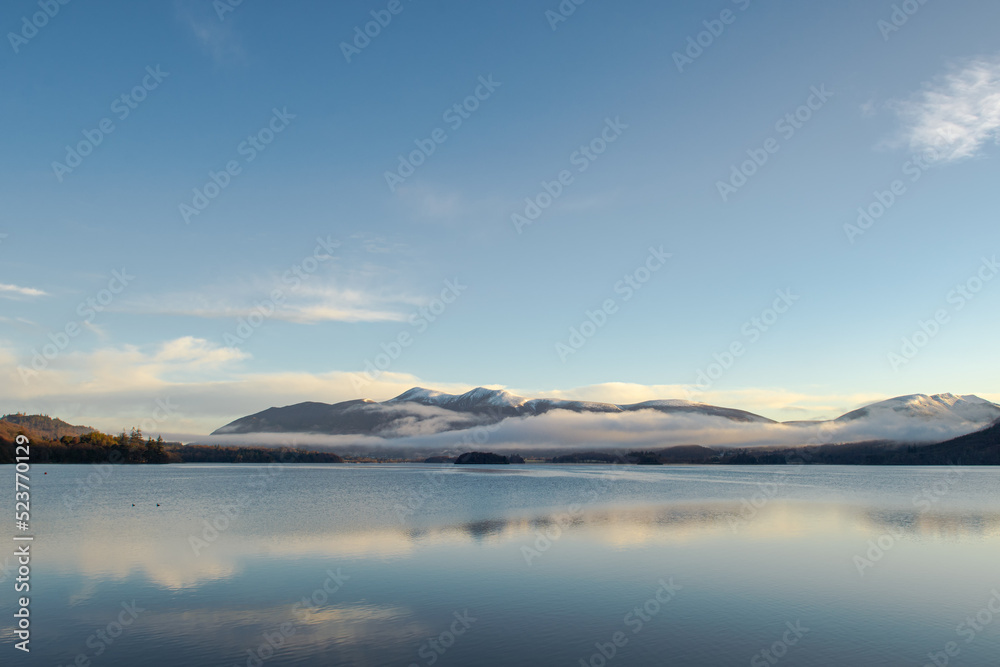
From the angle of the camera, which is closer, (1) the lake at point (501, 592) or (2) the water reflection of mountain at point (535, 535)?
(1) the lake at point (501, 592)

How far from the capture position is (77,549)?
3703 cm

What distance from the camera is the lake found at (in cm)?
1992

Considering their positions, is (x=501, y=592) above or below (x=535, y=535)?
above

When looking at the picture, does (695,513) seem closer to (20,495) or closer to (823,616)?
(823,616)

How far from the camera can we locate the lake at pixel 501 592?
19.9 metres

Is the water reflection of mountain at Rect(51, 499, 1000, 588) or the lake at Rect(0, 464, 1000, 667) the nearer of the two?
the lake at Rect(0, 464, 1000, 667)

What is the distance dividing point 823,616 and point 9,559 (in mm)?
40702

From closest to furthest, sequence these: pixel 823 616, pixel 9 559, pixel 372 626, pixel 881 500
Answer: pixel 372 626, pixel 823 616, pixel 9 559, pixel 881 500

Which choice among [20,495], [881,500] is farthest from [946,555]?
[20,495]

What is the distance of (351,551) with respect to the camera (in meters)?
37.1

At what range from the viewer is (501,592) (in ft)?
91.0

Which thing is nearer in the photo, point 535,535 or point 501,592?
point 501,592

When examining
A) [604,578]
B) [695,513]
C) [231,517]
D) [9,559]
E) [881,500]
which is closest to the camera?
[604,578]

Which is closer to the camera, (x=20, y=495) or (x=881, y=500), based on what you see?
(x=20, y=495)
